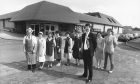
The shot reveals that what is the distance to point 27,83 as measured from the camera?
5.18m

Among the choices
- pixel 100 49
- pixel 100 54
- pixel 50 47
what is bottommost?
pixel 100 54

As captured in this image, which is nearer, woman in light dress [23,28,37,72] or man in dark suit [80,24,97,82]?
man in dark suit [80,24,97,82]

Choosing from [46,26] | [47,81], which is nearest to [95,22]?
[46,26]

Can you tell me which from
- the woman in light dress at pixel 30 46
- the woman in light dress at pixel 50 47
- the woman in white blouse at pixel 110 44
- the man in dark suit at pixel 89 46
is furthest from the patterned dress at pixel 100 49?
the woman in light dress at pixel 30 46

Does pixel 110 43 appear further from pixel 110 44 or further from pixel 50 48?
pixel 50 48

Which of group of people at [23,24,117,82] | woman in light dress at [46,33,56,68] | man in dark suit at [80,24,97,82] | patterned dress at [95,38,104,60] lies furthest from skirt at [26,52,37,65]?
patterned dress at [95,38,104,60]

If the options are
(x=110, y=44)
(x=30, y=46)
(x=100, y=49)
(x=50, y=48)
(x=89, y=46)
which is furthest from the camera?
(x=100, y=49)

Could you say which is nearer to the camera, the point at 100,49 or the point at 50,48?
the point at 50,48

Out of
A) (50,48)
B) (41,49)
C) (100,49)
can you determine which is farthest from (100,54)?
(41,49)

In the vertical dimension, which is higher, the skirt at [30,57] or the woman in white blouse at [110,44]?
the woman in white blouse at [110,44]

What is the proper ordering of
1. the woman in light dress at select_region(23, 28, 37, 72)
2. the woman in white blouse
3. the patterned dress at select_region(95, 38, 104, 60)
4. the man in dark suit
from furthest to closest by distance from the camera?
the patterned dress at select_region(95, 38, 104, 60)
the woman in white blouse
the woman in light dress at select_region(23, 28, 37, 72)
the man in dark suit

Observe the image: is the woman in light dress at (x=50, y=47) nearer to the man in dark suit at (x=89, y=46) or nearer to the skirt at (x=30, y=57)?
the skirt at (x=30, y=57)

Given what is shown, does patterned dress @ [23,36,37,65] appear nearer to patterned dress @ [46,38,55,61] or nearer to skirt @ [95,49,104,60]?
patterned dress @ [46,38,55,61]

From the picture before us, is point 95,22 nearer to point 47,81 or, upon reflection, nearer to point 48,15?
point 48,15
